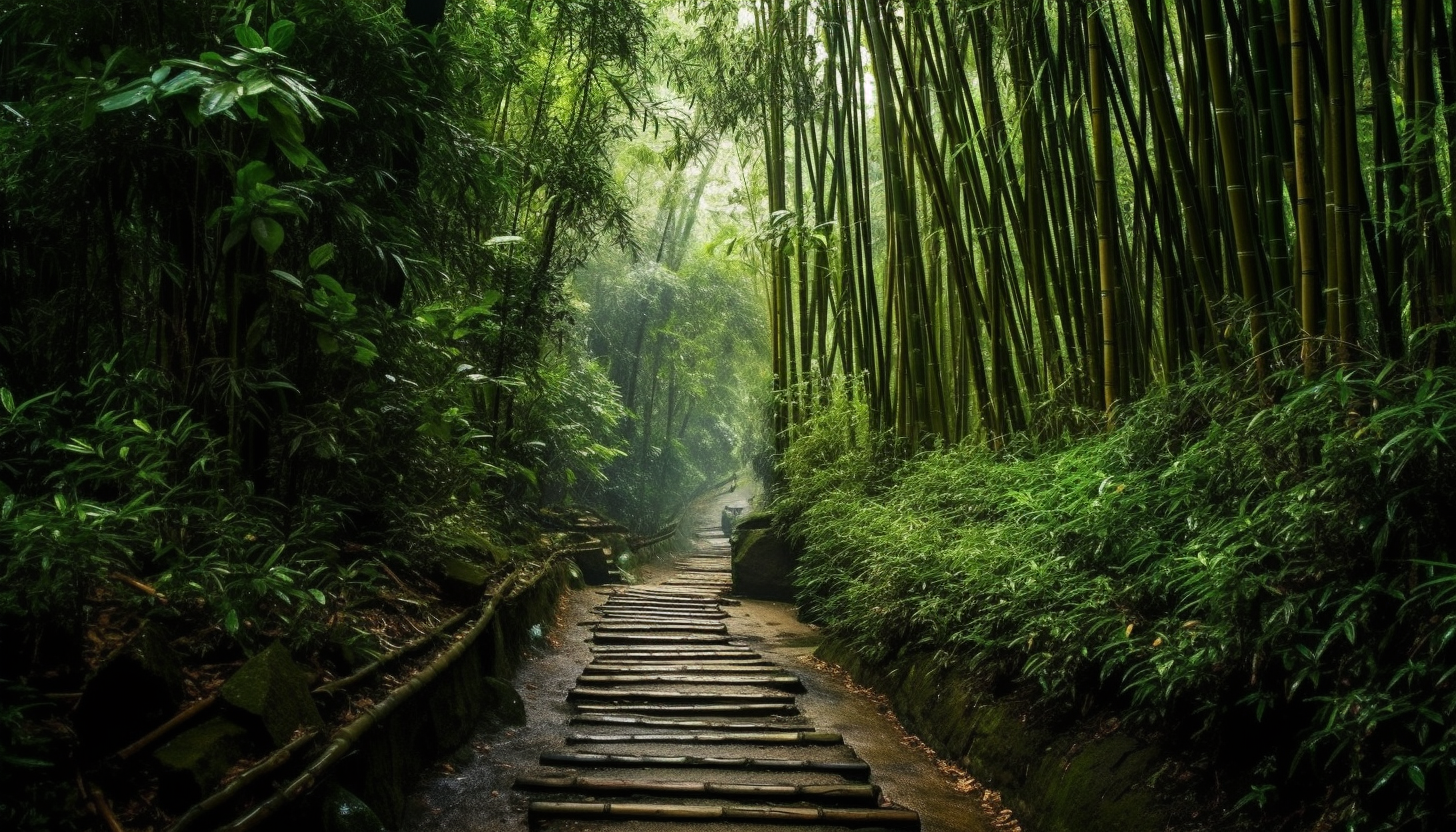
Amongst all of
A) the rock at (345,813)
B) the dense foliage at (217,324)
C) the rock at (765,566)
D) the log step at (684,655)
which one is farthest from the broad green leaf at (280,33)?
the rock at (765,566)

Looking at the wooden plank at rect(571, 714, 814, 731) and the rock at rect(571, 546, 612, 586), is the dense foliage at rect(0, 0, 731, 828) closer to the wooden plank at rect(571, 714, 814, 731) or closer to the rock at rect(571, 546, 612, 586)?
the wooden plank at rect(571, 714, 814, 731)

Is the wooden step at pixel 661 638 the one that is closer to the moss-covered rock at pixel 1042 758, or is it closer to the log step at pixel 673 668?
the log step at pixel 673 668

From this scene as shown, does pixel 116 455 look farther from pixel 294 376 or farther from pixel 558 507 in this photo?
pixel 558 507

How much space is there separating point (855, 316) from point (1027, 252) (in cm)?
207

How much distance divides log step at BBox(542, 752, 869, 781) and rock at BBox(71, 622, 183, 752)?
46.2 inches

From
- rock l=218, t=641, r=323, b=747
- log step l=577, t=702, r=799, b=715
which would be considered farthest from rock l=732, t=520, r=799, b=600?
rock l=218, t=641, r=323, b=747

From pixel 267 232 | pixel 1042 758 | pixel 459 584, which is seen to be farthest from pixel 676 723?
pixel 267 232

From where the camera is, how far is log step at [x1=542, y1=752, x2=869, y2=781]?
8.34 feet

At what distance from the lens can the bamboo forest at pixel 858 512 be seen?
1.61 meters

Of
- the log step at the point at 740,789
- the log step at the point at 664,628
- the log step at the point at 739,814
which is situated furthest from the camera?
the log step at the point at 664,628

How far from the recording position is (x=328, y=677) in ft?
7.06

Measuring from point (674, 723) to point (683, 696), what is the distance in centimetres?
33

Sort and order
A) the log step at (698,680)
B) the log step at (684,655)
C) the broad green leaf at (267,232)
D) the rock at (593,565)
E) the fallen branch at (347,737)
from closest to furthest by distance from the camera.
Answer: the fallen branch at (347,737) → the broad green leaf at (267,232) → the log step at (698,680) → the log step at (684,655) → the rock at (593,565)

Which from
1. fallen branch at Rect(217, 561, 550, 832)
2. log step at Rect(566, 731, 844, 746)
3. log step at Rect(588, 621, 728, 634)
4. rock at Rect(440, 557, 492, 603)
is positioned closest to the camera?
fallen branch at Rect(217, 561, 550, 832)
